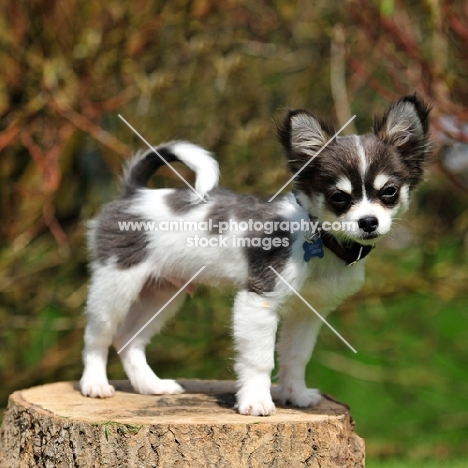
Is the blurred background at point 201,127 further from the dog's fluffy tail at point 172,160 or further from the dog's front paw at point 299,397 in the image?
the dog's front paw at point 299,397

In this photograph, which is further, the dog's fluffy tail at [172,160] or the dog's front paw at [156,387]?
the dog's front paw at [156,387]

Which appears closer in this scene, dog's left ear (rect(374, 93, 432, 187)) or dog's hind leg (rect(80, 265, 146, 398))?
dog's left ear (rect(374, 93, 432, 187))

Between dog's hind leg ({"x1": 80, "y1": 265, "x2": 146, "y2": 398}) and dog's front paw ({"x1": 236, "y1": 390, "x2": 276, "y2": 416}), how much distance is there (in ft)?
2.99

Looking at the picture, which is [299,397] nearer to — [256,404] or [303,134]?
[256,404]

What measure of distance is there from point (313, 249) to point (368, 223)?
40cm

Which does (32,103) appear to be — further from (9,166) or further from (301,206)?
(301,206)

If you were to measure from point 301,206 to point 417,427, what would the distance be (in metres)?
5.54

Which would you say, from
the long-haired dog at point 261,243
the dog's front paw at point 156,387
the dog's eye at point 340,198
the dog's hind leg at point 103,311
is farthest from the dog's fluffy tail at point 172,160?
the dog's front paw at point 156,387

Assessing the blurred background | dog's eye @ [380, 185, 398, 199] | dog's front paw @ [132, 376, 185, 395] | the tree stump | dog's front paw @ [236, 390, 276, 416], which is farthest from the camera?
the blurred background

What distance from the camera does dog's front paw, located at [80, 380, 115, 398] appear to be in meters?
4.54

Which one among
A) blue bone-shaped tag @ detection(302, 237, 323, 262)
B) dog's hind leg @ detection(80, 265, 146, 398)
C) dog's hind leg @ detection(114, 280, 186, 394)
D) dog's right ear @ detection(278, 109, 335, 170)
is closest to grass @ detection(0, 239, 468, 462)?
dog's hind leg @ detection(114, 280, 186, 394)

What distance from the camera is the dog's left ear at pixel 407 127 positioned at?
4031mm

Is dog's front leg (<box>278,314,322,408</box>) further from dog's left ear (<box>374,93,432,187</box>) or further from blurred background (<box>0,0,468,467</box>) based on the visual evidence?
blurred background (<box>0,0,468,467</box>)

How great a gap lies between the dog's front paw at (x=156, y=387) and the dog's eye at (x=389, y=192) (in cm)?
176
